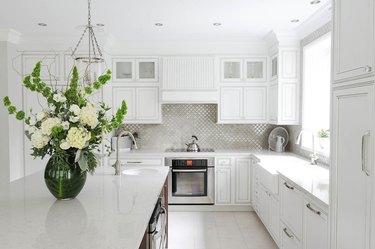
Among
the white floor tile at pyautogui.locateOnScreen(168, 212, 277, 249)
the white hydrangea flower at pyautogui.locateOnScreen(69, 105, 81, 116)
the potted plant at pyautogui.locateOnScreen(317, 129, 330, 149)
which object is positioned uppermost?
the white hydrangea flower at pyautogui.locateOnScreen(69, 105, 81, 116)

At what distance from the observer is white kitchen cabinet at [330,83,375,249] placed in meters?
1.47

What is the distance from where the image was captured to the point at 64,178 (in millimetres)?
1801

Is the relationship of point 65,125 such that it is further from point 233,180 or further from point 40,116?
point 233,180

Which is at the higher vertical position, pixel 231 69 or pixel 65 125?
pixel 231 69

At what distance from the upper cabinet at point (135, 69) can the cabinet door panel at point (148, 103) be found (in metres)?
0.18

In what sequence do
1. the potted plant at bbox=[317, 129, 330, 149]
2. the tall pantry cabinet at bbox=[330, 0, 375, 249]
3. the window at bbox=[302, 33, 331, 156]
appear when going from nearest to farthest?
the tall pantry cabinet at bbox=[330, 0, 375, 249] → the potted plant at bbox=[317, 129, 330, 149] → the window at bbox=[302, 33, 331, 156]

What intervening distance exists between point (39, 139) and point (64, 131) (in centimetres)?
13

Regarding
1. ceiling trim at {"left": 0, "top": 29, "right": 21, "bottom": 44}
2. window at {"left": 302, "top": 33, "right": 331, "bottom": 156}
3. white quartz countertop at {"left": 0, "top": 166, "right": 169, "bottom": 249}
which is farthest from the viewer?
ceiling trim at {"left": 0, "top": 29, "right": 21, "bottom": 44}

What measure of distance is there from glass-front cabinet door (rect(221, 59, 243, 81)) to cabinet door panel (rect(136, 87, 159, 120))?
3.53 ft

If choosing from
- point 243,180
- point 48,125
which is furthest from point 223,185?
point 48,125

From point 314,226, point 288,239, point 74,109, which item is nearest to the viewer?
point 74,109

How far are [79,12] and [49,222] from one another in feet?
8.98

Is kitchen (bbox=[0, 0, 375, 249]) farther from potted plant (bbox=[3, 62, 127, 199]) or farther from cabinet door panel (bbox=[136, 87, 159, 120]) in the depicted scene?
potted plant (bbox=[3, 62, 127, 199])

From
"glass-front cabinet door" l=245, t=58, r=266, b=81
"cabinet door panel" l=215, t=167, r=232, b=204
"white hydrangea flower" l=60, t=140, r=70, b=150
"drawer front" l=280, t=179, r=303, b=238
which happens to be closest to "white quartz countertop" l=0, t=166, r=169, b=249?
"white hydrangea flower" l=60, t=140, r=70, b=150
